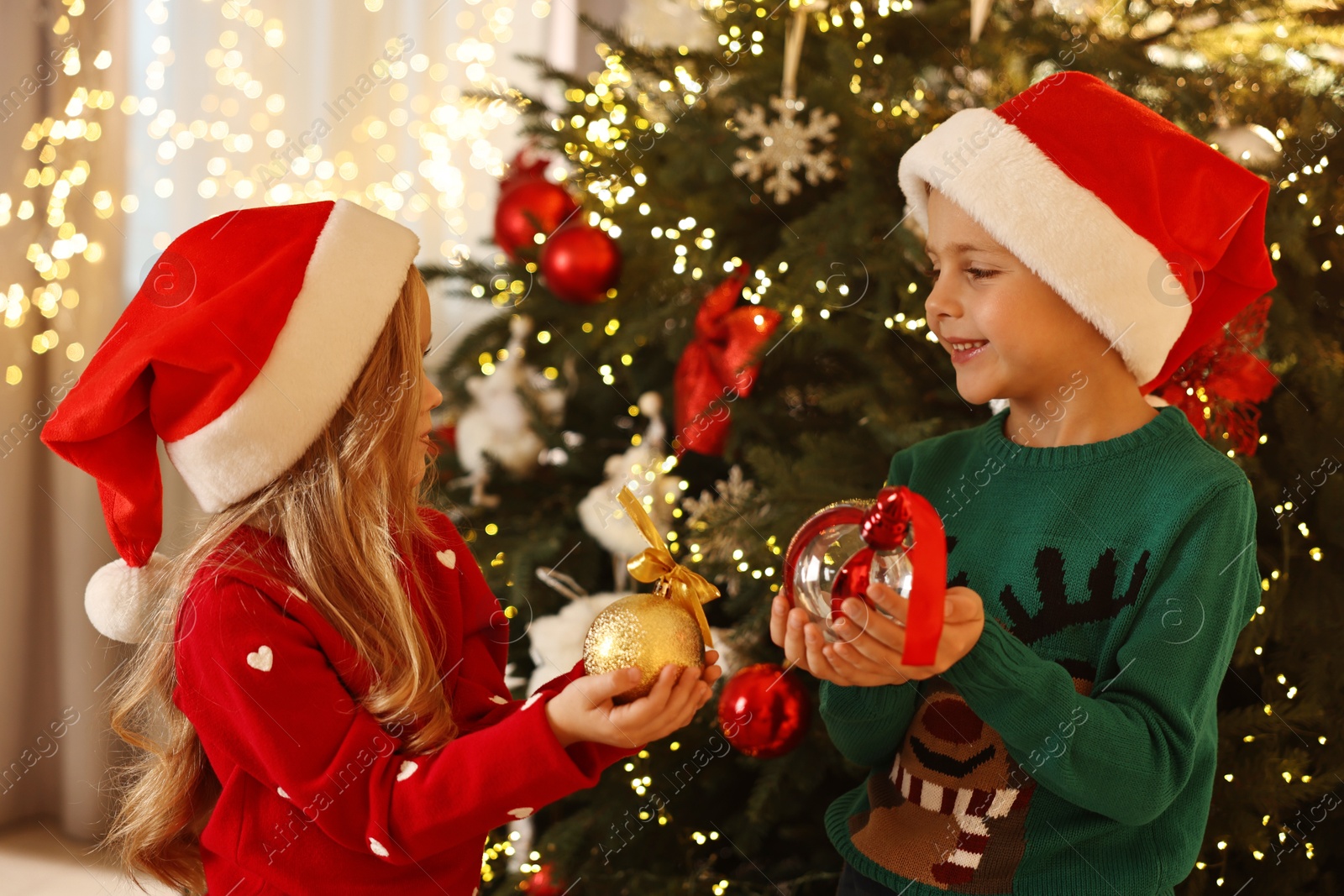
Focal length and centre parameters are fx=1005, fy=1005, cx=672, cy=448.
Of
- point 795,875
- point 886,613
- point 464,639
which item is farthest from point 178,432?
point 795,875

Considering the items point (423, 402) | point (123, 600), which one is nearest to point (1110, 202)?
point (423, 402)

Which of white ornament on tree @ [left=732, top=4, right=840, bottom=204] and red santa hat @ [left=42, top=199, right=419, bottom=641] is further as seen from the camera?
white ornament on tree @ [left=732, top=4, right=840, bottom=204]

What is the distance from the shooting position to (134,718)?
3.73 ft

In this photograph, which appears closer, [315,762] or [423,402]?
[315,762]

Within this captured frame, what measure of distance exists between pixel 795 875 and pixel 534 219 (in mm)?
1310

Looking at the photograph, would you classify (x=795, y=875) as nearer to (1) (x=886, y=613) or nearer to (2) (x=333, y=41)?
(1) (x=886, y=613)

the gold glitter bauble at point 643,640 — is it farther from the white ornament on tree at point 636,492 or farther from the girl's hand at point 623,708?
the white ornament on tree at point 636,492

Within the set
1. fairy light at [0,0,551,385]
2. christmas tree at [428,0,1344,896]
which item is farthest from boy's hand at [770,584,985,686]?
fairy light at [0,0,551,385]

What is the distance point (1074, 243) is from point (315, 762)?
84 centimetres

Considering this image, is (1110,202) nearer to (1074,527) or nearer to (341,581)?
(1074,527)

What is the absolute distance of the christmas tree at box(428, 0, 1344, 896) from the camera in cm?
148

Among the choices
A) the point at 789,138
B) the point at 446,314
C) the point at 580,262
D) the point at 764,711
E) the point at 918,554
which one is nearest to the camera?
the point at 918,554

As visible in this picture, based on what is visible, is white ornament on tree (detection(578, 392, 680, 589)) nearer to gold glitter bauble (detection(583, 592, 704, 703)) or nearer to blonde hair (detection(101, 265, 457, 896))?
blonde hair (detection(101, 265, 457, 896))

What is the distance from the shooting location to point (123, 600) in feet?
3.44
